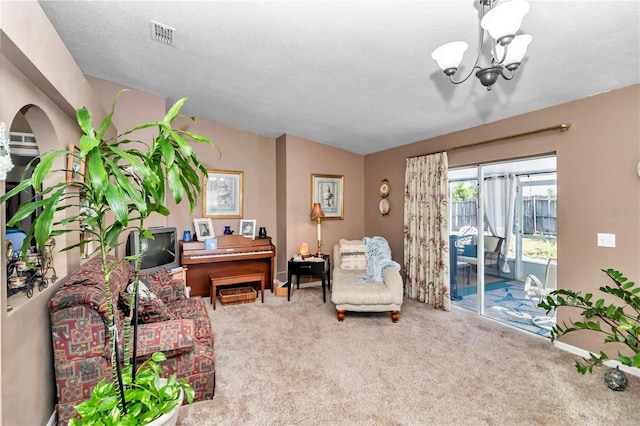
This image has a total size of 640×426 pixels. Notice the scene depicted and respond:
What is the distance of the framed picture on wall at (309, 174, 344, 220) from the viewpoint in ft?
16.4

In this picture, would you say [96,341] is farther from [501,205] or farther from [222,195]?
[501,205]

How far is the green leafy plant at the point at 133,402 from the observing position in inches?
49.1

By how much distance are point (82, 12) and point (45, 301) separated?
82.7 inches

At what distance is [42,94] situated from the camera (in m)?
1.87

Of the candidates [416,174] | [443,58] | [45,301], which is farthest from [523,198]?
[45,301]

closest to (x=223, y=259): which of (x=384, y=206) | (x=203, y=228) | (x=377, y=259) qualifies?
(x=203, y=228)

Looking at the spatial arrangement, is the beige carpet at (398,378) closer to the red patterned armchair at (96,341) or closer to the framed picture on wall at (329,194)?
the red patterned armchair at (96,341)

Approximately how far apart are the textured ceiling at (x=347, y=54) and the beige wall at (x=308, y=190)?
44.3 inches

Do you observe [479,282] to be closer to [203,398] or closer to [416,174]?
[416,174]

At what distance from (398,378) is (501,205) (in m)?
2.40

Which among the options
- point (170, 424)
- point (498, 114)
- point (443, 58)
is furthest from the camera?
point (498, 114)

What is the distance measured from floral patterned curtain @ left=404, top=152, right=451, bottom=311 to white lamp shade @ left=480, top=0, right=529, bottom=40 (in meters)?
2.58

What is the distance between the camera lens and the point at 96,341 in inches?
67.5

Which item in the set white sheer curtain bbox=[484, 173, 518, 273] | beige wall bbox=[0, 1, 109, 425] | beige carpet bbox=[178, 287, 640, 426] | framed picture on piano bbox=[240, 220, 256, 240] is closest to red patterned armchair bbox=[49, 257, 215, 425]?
beige wall bbox=[0, 1, 109, 425]
